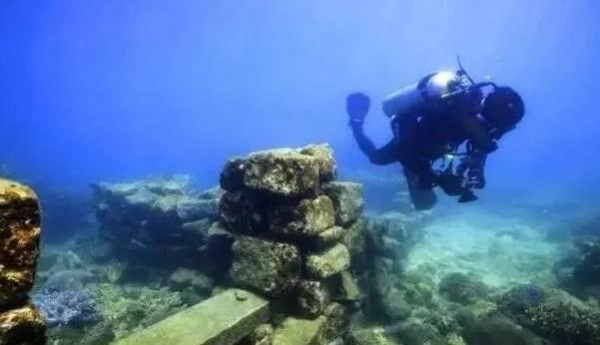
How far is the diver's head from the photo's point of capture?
25.8 feet

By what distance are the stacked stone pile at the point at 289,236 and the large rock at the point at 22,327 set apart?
3477 millimetres

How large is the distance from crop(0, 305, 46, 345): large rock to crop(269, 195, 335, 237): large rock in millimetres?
3861

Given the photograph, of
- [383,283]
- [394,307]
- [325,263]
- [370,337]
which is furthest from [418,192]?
[325,263]

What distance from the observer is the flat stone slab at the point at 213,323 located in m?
4.84

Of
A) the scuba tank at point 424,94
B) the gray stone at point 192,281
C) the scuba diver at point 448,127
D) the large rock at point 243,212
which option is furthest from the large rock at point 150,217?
the scuba tank at point 424,94

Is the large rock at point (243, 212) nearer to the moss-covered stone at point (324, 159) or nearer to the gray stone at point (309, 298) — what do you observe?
the gray stone at point (309, 298)

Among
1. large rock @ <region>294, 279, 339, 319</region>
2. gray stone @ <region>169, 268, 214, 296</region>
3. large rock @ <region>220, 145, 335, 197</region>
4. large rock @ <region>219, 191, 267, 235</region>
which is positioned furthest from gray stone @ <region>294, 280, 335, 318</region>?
gray stone @ <region>169, 268, 214, 296</region>

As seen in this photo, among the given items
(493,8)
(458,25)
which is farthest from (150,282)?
(458,25)

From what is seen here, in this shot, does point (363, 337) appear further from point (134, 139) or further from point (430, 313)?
point (134, 139)

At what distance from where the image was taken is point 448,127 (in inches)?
334

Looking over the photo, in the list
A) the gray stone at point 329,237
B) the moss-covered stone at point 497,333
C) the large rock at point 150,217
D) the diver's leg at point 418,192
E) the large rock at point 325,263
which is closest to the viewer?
the large rock at point 325,263

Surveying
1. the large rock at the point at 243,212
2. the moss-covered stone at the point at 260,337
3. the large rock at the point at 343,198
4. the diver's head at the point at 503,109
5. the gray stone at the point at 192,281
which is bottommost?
the moss-covered stone at the point at 260,337

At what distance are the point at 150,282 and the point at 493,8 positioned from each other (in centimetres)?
14131

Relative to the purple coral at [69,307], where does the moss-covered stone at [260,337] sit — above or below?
above
